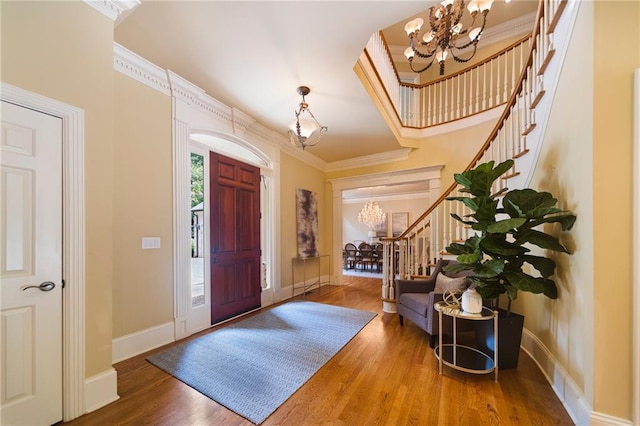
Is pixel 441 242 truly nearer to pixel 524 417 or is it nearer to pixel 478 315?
pixel 478 315

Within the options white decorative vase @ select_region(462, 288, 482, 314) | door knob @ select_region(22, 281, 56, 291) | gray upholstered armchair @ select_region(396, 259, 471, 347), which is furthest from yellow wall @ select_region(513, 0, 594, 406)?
door knob @ select_region(22, 281, 56, 291)

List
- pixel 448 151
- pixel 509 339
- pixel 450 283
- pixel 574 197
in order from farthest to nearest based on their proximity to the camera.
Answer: pixel 448 151
pixel 450 283
pixel 509 339
pixel 574 197

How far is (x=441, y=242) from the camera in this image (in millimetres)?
3826

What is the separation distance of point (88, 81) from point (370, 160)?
4.57m

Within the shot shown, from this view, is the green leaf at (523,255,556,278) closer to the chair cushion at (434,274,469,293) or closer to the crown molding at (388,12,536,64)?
the chair cushion at (434,274,469,293)

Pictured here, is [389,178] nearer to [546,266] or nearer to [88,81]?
[546,266]

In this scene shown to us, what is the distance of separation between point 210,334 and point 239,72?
10.1 feet

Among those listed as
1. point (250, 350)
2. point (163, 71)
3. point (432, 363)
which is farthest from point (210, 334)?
point (163, 71)

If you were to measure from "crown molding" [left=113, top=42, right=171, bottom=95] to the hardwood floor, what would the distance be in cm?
284

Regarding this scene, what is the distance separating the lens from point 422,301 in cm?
280

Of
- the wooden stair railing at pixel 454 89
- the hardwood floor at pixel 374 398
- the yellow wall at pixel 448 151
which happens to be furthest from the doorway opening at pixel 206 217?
the yellow wall at pixel 448 151

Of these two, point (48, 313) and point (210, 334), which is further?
point (210, 334)

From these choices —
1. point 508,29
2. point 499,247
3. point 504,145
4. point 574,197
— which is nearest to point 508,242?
point 499,247

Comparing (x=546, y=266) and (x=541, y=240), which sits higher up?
(x=541, y=240)
